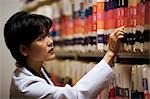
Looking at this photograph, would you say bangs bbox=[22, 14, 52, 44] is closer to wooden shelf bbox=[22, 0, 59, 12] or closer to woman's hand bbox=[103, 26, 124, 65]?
woman's hand bbox=[103, 26, 124, 65]

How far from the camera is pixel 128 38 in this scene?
166cm

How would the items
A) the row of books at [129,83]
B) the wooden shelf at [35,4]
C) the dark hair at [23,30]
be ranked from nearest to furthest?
the row of books at [129,83] < the dark hair at [23,30] < the wooden shelf at [35,4]

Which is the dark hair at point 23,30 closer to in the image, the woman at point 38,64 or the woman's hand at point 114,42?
the woman at point 38,64

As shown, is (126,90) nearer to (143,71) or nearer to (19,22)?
(143,71)

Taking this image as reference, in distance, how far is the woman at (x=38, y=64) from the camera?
1.61 meters

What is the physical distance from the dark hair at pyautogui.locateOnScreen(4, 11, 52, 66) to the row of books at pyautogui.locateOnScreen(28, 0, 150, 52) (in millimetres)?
294

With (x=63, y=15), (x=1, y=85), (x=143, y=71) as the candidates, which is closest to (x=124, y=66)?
(x=143, y=71)

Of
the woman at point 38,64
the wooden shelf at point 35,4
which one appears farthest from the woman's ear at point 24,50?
the wooden shelf at point 35,4

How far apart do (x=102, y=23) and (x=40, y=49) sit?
13.9 inches

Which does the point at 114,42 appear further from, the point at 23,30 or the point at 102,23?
the point at 23,30

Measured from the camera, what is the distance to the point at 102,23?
6.14 feet

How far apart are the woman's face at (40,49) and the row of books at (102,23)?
0.29 metres

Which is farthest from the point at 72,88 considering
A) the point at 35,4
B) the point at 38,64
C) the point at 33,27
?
the point at 35,4

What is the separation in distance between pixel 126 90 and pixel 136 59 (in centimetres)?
17
